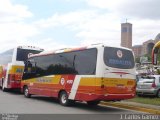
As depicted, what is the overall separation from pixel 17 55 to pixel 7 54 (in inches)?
96.2

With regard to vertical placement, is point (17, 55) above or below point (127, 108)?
above

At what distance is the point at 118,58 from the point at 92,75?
1.48 m

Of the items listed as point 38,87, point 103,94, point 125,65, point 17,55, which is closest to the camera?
point 103,94

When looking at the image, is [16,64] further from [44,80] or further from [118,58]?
[118,58]

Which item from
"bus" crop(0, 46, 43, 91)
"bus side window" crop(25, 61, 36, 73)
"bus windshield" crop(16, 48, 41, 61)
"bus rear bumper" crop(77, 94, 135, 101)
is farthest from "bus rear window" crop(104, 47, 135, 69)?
"bus windshield" crop(16, 48, 41, 61)

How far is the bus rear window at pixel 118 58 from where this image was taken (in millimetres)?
15695

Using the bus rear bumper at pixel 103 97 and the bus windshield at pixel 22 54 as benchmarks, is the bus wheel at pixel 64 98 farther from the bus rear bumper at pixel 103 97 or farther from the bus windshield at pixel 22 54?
the bus windshield at pixel 22 54

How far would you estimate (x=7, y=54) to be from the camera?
27875 millimetres

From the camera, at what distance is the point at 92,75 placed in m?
15.6

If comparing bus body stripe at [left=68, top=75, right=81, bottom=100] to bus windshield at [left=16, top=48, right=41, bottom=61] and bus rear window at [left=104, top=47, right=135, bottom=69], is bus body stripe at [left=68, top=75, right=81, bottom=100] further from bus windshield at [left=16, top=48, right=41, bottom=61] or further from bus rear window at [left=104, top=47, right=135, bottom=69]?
bus windshield at [left=16, top=48, right=41, bottom=61]

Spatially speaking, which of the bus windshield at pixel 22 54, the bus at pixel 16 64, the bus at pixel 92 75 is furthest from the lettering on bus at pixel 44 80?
the bus windshield at pixel 22 54

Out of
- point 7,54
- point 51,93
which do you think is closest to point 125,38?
point 7,54

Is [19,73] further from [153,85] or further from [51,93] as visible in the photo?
[153,85]

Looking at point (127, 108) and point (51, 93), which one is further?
point (51, 93)
